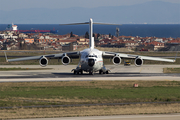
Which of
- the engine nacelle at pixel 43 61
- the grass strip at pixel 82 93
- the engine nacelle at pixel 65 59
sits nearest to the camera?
the grass strip at pixel 82 93

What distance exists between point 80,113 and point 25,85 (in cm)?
1447

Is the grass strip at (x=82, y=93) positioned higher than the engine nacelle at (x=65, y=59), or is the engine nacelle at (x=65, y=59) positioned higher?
the engine nacelle at (x=65, y=59)

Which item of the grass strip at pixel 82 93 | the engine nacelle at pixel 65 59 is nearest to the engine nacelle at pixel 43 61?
the engine nacelle at pixel 65 59

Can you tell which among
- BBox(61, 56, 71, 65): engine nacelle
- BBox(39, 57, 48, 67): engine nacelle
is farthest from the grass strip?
BBox(39, 57, 48, 67): engine nacelle

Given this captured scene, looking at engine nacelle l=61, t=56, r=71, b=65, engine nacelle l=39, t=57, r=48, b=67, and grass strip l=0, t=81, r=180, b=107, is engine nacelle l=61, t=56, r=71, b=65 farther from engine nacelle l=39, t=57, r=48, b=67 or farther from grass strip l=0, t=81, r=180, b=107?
grass strip l=0, t=81, r=180, b=107

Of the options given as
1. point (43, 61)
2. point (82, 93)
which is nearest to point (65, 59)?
point (43, 61)

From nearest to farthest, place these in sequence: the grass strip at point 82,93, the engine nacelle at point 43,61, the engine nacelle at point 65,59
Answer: the grass strip at point 82,93
the engine nacelle at point 65,59
the engine nacelle at point 43,61

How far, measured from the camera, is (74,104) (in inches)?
878

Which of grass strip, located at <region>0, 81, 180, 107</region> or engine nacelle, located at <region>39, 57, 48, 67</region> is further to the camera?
engine nacelle, located at <region>39, 57, 48, 67</region>

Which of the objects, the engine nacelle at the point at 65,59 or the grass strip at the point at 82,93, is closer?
the grass strip at the point at 82,93

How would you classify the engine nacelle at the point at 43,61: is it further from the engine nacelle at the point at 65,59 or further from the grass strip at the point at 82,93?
the grass strip at the point at 82,93

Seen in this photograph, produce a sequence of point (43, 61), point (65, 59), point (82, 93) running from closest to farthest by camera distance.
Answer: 1. point (82, 93)
2. point (65, 59)
3. point (43, 61)

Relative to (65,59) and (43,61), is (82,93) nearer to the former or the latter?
(65,59)

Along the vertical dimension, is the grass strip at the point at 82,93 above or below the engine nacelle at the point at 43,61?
below
